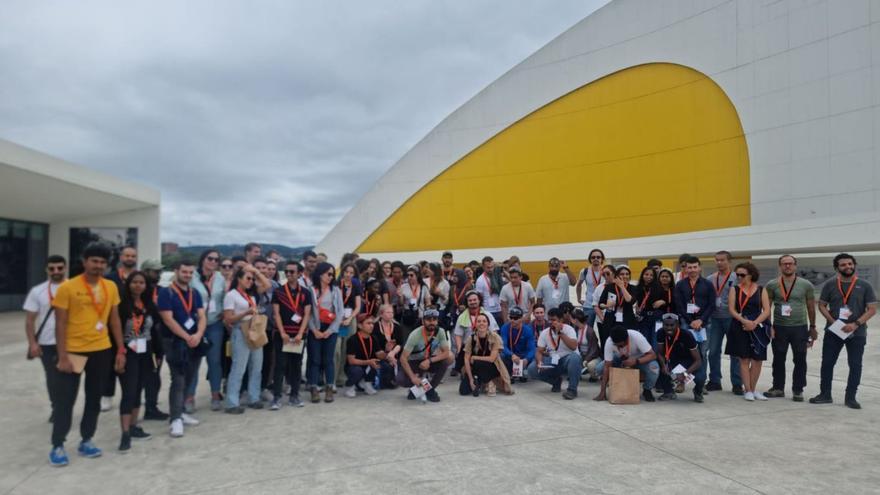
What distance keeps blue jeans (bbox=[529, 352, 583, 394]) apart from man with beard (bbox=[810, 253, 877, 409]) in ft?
8.17

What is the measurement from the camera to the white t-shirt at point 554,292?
7793 mm

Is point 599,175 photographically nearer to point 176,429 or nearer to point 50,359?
point 176,429

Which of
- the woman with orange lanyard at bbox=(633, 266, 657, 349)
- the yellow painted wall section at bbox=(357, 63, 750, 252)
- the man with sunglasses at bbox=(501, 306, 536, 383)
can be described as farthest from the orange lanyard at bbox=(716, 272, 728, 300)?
the yellow painted wall section at bbox=(357, 63, 750, 252)

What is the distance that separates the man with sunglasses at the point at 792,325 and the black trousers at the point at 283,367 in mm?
5322

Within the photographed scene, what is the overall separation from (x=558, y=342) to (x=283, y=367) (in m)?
3.26

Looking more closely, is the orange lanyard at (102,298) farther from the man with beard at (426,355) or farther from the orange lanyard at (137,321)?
the man with beard at (426,355)

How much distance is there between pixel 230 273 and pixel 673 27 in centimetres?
1615

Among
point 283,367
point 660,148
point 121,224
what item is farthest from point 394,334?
point 121,224

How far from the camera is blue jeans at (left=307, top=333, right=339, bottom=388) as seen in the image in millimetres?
5891

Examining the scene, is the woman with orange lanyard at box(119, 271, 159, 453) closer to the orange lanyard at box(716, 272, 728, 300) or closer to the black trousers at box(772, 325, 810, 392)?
the orange lanyard at box(716, 272, 728, 300)

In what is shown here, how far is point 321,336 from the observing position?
584 cm

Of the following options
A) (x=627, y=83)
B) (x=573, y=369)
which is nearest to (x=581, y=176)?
(x=627, y=83)

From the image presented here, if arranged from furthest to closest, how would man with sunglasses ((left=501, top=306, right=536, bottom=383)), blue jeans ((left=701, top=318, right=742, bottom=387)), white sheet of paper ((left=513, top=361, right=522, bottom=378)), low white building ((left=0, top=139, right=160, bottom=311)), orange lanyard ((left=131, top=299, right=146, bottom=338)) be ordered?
low white building ((left=0, top=139, right=160, bottom=311)) → man with sunglasses ((left=501, top=306, right=536, bottom=383)) → white sheet of paper ((left=513, top=361, right=522, bottom=378)) → blue jeans ((left=701, top=318, right=742, bottom=387)) → orange lanyard ((left=131, top=299, right=146, bottom=338))

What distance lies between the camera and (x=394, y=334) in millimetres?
6852
